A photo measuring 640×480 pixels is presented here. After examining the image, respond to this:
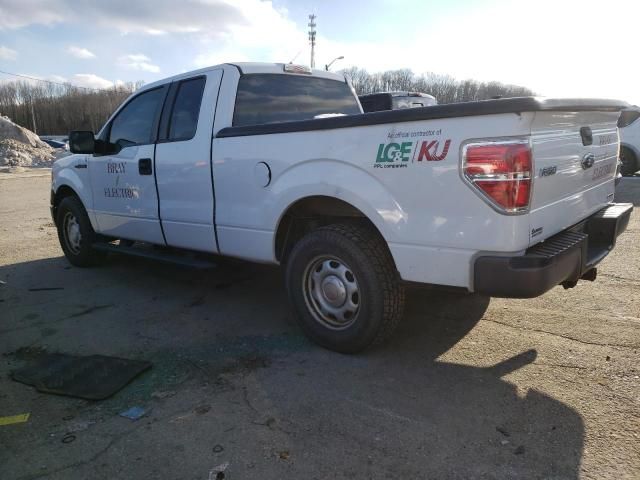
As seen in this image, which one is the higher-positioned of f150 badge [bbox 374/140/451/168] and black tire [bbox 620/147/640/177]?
f150 badge [bbox 374/140/451/168]

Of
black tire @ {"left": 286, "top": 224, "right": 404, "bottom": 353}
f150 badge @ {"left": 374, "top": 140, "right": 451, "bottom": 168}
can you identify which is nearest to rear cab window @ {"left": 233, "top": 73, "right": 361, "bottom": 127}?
black tire @ {"left": 286, "top": 224, "right": 404, "bottom": 353}

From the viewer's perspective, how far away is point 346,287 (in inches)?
132

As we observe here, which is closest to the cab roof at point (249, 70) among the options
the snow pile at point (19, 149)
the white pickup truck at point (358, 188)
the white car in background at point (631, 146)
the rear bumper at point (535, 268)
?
the white pickup truck at point (358, 188)

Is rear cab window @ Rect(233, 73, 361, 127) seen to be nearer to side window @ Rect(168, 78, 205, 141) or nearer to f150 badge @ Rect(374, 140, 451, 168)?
side window @ Rect(168, 78, 205, 141)

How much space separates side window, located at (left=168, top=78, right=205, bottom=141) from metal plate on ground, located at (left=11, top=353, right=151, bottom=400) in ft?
6.49

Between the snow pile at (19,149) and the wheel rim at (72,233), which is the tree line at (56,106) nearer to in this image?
the snow pile at (19,149)

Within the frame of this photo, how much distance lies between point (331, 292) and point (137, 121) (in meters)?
3.03

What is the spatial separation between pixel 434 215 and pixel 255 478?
1630 mm

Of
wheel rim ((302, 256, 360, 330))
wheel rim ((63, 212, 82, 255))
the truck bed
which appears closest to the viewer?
the truck bed

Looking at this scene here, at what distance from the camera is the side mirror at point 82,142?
520 cm

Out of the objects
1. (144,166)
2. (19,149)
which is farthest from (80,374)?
(19,149)

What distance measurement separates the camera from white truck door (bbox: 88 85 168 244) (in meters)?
4.78

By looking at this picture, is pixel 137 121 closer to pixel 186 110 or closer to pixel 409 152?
pixel 186 110

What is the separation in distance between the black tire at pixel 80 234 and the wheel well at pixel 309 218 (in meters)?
3.22
